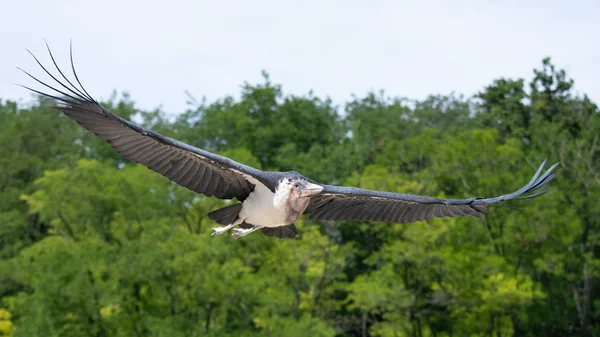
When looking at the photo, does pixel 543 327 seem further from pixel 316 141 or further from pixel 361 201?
pixel 361 201

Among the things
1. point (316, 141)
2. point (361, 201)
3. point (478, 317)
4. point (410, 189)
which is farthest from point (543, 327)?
point (361, 201)

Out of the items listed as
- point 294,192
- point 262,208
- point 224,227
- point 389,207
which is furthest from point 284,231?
point 389,207

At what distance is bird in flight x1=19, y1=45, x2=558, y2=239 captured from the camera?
8336 millimetres

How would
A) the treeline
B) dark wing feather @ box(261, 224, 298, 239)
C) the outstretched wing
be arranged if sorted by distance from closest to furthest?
1. the outstretched wing
2. dark wing feather @ box(261, 224, 298, 239)
3. the treeline

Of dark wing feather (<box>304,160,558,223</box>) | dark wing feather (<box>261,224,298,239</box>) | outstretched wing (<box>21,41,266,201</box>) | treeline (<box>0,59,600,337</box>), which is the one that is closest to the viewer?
outstretched wing (<box>21,41,266,201</box>)

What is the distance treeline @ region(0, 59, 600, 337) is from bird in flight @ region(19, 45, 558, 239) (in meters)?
15.3

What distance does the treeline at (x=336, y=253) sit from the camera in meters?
25.7

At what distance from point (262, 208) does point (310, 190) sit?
2.04ft

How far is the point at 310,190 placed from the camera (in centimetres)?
845

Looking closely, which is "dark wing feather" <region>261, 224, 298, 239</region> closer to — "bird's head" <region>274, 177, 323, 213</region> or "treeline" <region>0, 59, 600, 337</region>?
"bird's head" <region>274, 177, 323, 213</region>

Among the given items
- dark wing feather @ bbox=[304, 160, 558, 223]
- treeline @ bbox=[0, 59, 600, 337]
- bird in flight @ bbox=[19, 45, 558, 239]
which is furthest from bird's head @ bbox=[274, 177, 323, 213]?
treeline @ bbox=[0, 59, 600, 337]

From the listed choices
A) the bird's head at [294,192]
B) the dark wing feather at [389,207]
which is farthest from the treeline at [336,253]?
the bird's head at [294,192]

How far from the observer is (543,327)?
31.9m

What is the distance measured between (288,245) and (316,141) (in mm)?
15642
